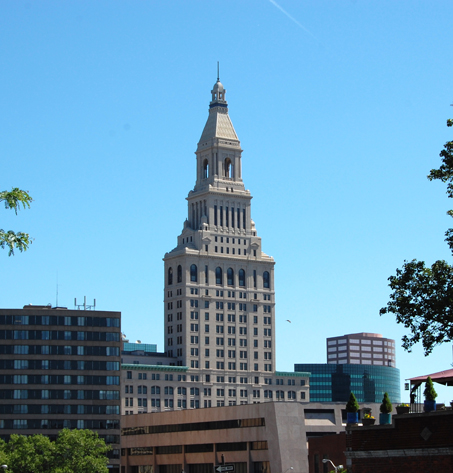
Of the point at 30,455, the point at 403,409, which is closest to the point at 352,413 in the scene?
the point at 403,409

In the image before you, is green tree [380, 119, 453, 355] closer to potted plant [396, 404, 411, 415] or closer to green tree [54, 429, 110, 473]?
potted plant [396, 404, 411, 415]

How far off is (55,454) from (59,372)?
96.2 ft

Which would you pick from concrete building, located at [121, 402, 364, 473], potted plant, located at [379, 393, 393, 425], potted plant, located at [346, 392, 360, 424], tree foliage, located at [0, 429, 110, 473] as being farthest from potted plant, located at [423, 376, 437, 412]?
tree foliage, located at [0, 429, 110, 473]

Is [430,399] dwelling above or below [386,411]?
above

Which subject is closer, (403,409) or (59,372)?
(403,409)

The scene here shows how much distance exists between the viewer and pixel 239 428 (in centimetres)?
17638

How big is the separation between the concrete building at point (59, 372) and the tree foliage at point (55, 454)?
19.2 m

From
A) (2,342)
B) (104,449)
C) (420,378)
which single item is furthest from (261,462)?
(420,378)

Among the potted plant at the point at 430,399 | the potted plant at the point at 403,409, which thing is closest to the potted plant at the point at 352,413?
the potted plant at the point at 403,409

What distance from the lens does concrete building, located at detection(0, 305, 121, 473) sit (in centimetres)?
18125

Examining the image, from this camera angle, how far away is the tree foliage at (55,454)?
15175 centimetres

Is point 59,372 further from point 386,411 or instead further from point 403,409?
point 403,409

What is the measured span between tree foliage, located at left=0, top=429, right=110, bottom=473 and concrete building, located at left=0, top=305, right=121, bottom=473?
1915 cm

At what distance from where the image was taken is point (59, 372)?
184750 mm
